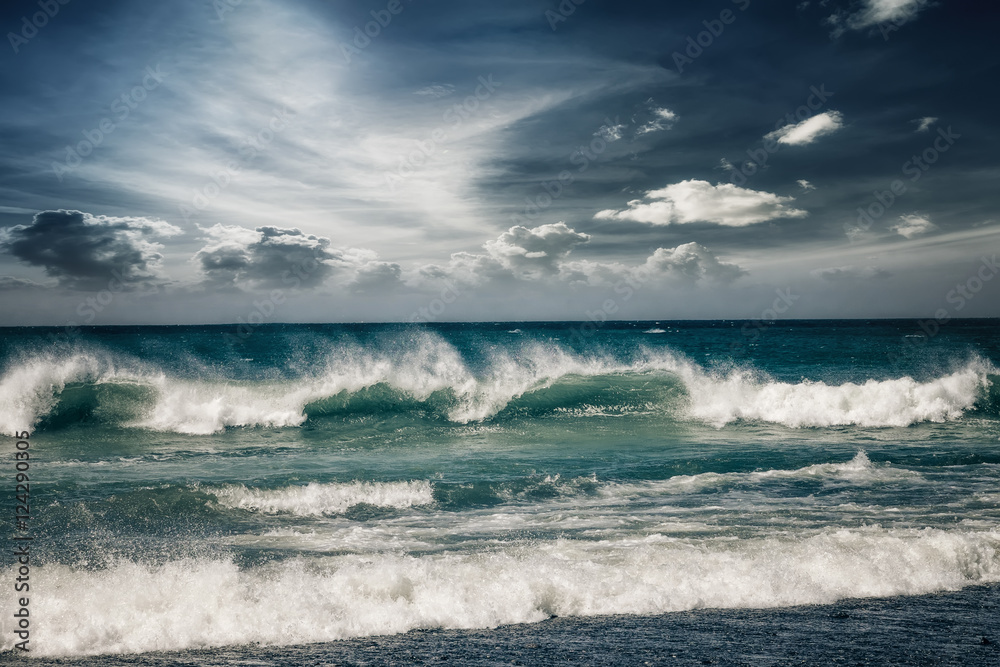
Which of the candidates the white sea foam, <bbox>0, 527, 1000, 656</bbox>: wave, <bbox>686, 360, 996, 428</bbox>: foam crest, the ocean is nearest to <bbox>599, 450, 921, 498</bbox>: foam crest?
the ocean

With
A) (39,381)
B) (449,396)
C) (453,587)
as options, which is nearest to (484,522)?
(453,587)

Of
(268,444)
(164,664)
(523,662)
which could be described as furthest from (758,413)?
(164,664)

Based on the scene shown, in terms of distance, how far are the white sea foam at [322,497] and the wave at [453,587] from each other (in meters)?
2.71

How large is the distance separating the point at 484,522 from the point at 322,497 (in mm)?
3055

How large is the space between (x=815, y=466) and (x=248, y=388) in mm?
18653

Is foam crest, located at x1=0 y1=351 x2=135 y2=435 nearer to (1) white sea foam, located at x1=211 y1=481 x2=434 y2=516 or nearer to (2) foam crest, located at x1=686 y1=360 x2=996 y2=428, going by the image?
(1) white sea foam, located at x1=211 y1=481 x2=434 y2=516

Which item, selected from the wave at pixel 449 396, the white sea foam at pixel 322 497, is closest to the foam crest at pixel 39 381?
the wave at pixel 449 396

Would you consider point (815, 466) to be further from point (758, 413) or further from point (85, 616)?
point (85, 616)

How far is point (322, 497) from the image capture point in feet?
33.0

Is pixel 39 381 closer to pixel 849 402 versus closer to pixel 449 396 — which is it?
pixel 449 396

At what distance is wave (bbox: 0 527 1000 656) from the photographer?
17.6 ft

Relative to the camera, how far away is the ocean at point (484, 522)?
541cm

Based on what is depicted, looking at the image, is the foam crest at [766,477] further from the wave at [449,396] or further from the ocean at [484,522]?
the wave at [449,396]

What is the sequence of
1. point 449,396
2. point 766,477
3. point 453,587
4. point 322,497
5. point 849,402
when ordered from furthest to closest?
point 449,396
point 849,402
point 766,477
point 322,497
point 453,587
